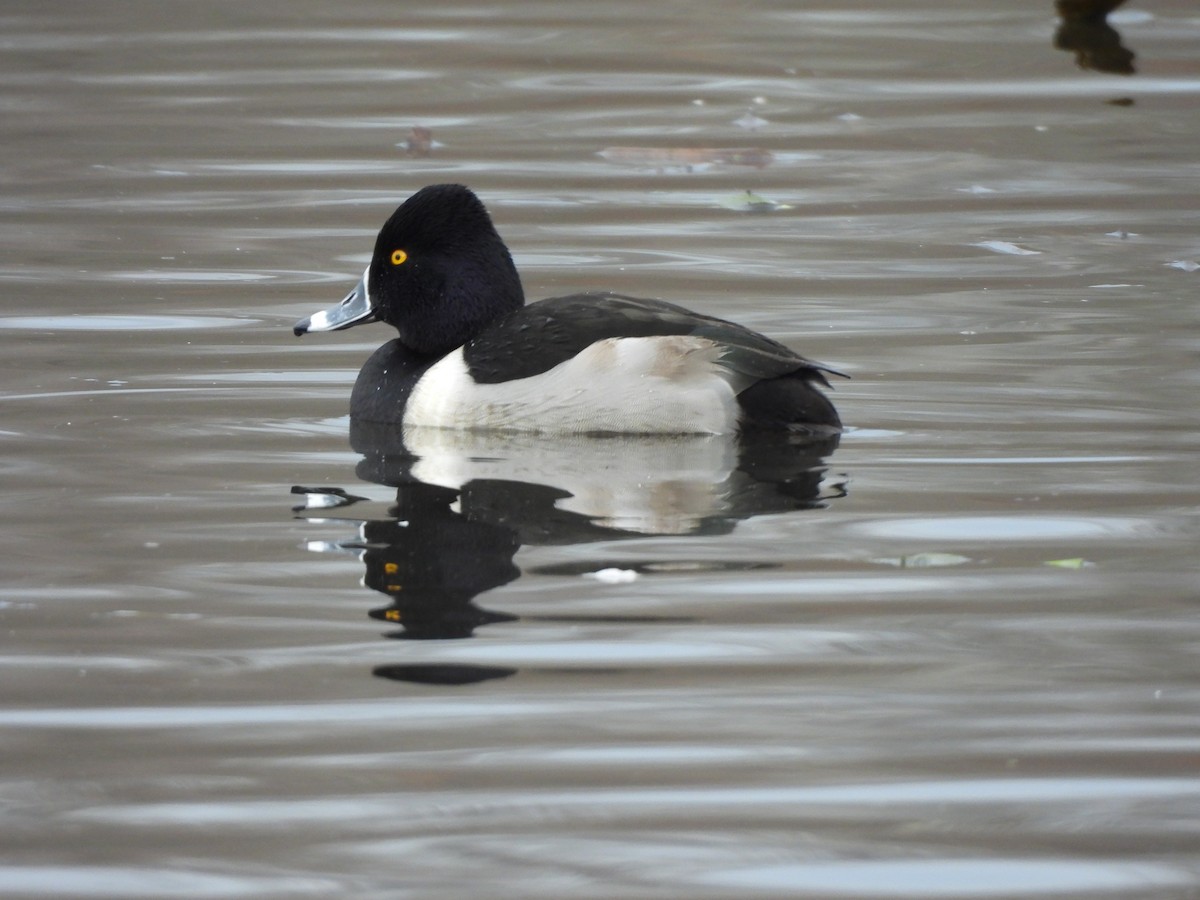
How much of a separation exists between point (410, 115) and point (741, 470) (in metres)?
8.41

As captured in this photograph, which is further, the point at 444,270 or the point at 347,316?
the point at 347,316

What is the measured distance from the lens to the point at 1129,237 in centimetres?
1080

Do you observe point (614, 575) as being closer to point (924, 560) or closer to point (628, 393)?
point (924, 560)

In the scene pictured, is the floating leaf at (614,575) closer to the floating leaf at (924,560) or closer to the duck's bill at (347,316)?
the floating leaf at (924,560)

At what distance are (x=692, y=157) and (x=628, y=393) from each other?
612cm

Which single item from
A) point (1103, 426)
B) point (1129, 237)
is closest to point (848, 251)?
point (1129, 237)

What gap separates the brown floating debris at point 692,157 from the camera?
1302 cm

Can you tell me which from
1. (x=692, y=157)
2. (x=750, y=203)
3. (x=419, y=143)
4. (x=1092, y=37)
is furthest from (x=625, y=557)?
(x=1092, y=37)

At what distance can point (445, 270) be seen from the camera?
7758 millimetres

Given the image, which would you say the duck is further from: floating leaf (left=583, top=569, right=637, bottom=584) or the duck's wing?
floating leaf (left=583, top=569, right=637, bottom=584)

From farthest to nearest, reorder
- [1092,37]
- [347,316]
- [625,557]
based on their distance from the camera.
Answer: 1. [1092,37]
2. [347,316]
3. [625,557]

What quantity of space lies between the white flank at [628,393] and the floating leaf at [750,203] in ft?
15.7

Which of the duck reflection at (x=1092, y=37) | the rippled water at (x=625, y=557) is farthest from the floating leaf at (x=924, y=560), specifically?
the duck reflection at (x=1092, y=37)

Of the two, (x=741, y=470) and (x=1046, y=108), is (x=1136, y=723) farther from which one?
(x=1046, y=108)
